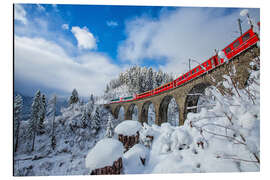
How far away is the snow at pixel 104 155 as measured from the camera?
58.6 inches

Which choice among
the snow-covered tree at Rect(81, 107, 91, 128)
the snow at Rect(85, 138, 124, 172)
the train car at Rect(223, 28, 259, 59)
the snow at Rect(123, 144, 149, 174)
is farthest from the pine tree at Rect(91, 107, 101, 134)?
the train car at Rect(223, 28, 259, 59)

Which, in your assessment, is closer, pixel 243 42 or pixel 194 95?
pixel 243 42

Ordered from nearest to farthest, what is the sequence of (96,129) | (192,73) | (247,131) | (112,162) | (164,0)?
(247,131), (112,162), (164,0), (192,73), (96,129)

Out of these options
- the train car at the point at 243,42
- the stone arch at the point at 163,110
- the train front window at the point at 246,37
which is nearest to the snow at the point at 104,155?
the train car at the point at 243,42

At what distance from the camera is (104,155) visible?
151cm

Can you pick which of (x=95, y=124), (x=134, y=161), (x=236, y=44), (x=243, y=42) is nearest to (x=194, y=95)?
(x=236, y=44)

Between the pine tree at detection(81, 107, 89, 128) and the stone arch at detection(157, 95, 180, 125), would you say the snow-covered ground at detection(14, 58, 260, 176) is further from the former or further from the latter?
the pine tree at detection(81, 107, 89, 128)

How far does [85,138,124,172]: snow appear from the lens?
149 cm

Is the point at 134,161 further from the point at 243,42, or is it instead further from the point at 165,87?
the point at 165,87

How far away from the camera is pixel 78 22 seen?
3119mm

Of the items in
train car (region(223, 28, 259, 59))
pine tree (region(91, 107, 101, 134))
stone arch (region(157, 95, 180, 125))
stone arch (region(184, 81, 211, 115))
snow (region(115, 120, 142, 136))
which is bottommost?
pine tree (region(91, 107, 101, 134))
